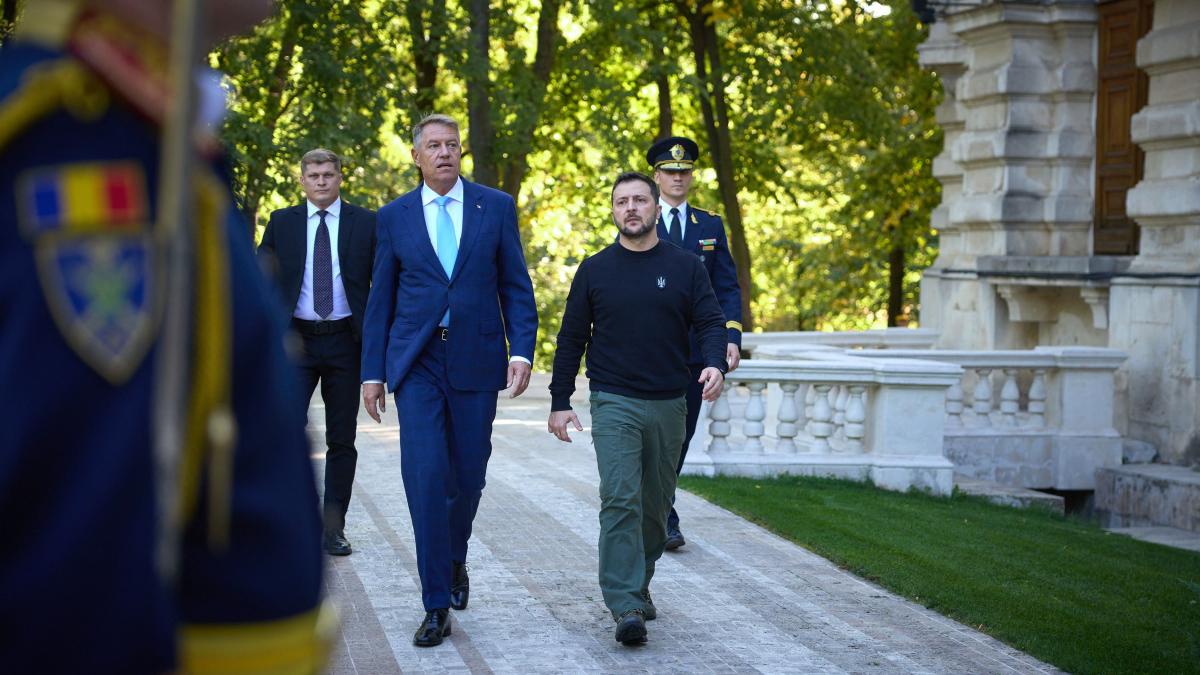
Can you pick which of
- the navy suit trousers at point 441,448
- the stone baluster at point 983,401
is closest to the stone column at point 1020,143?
the stone baluster at point 983,401

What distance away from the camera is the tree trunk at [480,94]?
21922mm

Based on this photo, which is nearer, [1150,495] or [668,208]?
[668,208]

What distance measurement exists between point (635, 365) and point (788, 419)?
6.35 meters

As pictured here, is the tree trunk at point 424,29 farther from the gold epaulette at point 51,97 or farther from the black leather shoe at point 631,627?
the gold epaulette at point 51,97

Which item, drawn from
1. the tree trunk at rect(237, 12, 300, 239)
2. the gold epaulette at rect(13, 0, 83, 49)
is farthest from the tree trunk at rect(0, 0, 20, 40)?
the gold epaulette at rect(13, 0, 83, 49)

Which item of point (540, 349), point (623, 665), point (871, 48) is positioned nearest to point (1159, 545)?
point (623, 665)

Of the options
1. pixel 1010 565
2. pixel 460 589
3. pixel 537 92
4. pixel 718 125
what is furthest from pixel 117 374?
pixel 718 125

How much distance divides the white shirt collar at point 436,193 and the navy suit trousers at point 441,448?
0.65 m

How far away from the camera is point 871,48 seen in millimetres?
27500

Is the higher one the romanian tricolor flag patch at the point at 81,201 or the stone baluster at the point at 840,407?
the romanian tricolor flag patch at the point at 81,201

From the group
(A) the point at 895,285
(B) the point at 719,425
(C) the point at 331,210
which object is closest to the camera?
(C) the point at 331,210

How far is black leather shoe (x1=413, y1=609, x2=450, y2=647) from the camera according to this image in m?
7.02

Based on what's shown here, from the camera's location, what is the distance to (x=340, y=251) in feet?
29.5

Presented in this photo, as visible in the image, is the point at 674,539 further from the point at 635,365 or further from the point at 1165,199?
Result: the point at 1165,199
